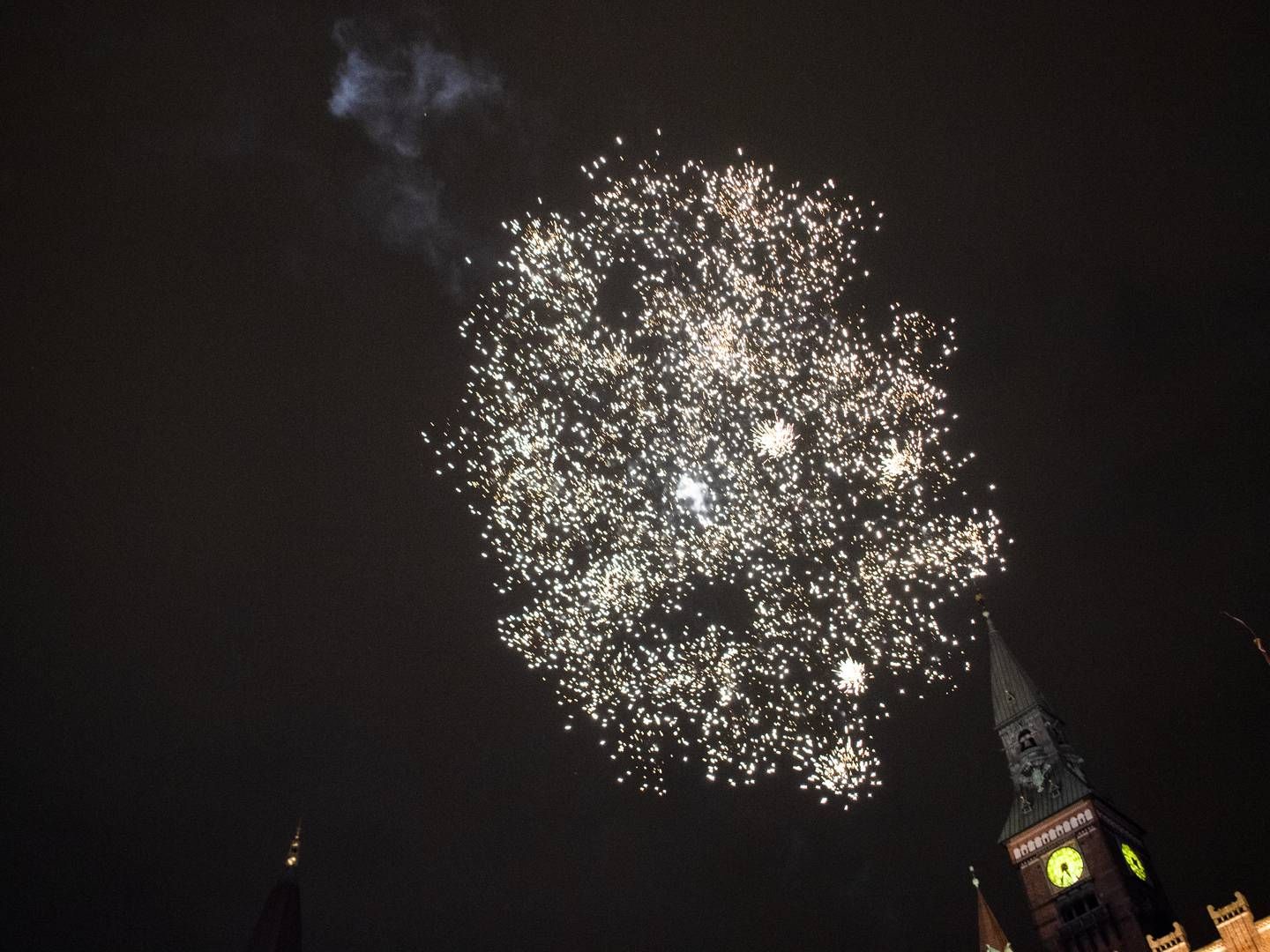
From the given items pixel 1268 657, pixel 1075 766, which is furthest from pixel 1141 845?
pixel 1268 657

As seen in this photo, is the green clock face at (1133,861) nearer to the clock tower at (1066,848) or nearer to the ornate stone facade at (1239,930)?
the clock tower at (1066,848)

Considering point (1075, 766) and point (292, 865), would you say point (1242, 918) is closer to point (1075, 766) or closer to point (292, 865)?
point (1075, 766)

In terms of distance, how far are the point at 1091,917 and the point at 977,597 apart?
2482 cm

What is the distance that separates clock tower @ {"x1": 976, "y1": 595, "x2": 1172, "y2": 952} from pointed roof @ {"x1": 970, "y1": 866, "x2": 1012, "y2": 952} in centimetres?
305

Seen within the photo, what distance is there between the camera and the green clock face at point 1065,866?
214 feet

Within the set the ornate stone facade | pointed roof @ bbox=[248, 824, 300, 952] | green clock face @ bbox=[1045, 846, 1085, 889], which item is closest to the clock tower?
green clock face @ bbox=[1045, 846, 1085, 889]

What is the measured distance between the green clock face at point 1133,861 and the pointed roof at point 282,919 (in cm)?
5539

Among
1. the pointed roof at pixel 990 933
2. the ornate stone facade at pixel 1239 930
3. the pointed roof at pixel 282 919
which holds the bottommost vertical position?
the ornate stone facade at pixel 1239 930

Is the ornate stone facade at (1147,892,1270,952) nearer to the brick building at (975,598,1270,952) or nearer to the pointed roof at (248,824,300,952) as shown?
the brick building at (975,598,1270,952)

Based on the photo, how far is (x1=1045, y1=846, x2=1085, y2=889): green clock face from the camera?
65312 mm

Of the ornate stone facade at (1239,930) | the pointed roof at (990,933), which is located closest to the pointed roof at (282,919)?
the pointed roof at (990,933)

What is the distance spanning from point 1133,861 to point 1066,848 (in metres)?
4.12

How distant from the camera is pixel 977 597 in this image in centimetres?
8175

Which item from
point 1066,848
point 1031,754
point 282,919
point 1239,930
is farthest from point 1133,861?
point 282,919
